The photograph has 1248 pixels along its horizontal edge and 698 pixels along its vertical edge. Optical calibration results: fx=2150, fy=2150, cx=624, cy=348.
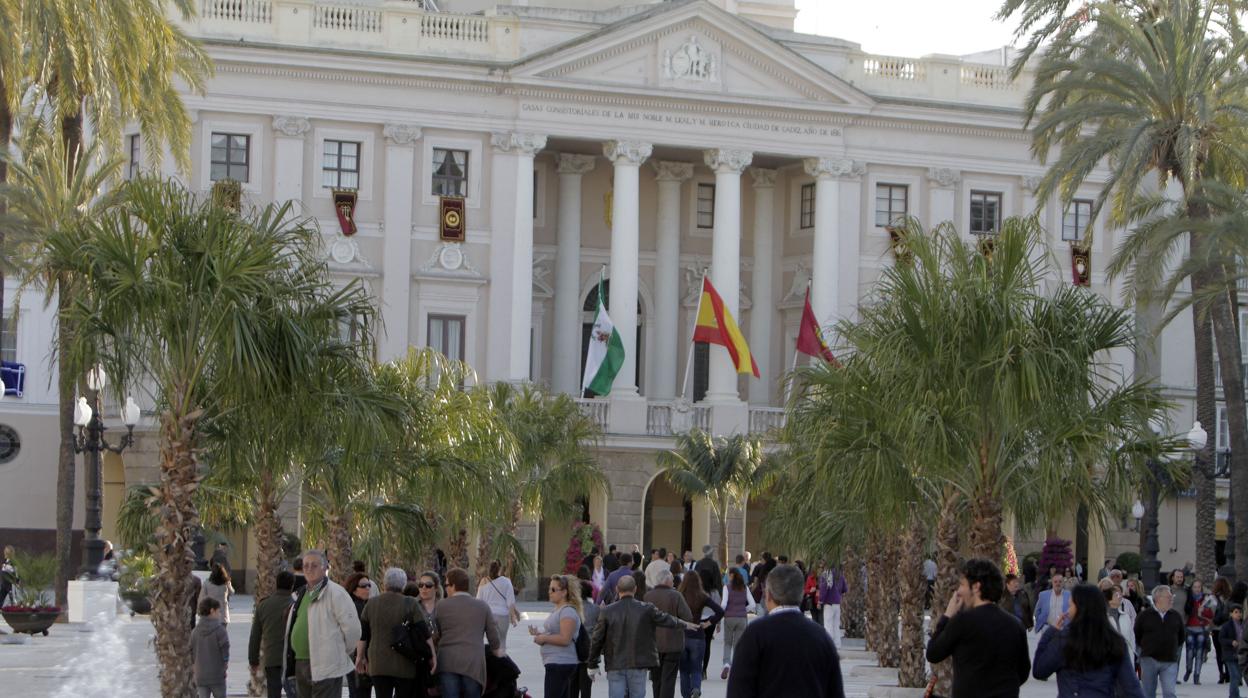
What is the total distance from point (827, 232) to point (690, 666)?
3305 cm

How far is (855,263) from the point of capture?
5581 centimetres

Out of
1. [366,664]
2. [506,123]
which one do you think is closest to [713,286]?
[506,123]

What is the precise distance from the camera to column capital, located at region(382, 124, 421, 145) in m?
52.4

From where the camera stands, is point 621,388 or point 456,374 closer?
point 456,374

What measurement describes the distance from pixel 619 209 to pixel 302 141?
8.01 metres

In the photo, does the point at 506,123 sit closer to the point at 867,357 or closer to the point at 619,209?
the point at 619,209

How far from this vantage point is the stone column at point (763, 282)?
5759 centimetres

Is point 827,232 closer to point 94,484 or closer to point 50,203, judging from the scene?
point 50,203

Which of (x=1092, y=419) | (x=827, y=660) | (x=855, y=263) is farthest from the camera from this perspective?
(x=855, y=263)

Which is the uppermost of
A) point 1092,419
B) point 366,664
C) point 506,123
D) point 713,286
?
point 506,123

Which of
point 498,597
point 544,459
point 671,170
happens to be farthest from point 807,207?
point 498,597

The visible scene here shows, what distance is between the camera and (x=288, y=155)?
5159 cm

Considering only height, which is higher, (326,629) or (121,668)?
(326,629)

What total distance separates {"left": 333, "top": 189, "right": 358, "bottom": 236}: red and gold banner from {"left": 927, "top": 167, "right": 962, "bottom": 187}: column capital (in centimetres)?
1523
